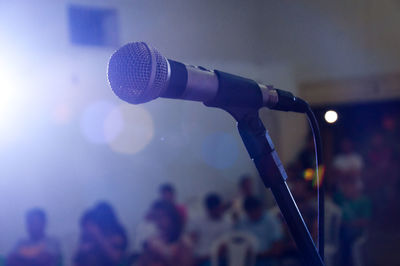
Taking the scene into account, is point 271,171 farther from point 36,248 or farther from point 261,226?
point 36,248

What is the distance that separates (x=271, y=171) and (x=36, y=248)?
9.15ft

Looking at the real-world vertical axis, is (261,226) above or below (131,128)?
below

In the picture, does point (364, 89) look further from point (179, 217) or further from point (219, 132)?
point (179, 217)

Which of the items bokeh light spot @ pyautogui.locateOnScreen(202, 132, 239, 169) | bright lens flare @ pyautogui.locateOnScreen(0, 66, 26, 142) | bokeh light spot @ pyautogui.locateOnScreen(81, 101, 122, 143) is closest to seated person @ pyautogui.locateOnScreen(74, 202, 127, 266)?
bokeh light spot @ pyautogui.locateOnScreen(81, 101, 122, 143)

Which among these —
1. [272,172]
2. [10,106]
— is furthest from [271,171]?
[10,106]

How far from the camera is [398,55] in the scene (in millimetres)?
4637

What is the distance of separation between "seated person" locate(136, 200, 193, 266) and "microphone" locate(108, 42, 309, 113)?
7.92 ft

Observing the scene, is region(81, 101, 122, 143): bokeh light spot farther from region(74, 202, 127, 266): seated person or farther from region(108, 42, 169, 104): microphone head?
region(108, 42, 169, 104): microphone head

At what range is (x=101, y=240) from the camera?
3.27 meters

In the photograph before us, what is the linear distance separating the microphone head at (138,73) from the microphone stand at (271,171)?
0.22 m

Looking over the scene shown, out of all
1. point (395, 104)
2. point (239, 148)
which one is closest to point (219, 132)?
point (239, 148)

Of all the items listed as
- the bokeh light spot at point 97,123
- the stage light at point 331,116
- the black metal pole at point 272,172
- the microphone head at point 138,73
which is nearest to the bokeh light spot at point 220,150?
the bokeh light spot at point 97,123

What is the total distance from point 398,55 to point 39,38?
3361mm

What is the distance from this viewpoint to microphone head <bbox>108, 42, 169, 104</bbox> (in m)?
0.75
